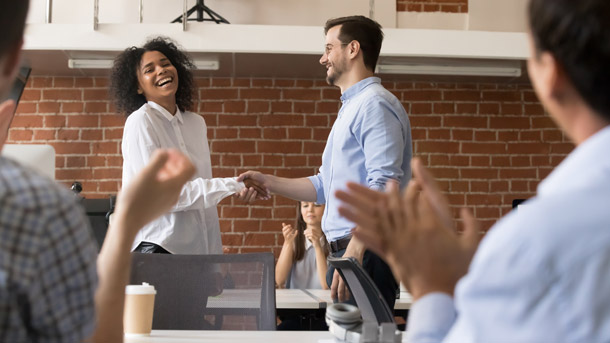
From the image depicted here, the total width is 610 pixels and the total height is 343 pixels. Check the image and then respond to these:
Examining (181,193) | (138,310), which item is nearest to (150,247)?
(181,193)

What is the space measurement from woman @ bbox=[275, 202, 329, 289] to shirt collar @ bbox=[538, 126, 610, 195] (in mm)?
3653

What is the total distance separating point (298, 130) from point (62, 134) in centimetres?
165

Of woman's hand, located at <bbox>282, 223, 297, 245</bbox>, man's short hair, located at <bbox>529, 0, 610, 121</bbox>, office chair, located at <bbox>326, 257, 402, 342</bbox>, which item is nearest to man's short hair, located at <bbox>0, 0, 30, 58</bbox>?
man's short hair, located at <bbox>529, 0, 610, 121</bbox>

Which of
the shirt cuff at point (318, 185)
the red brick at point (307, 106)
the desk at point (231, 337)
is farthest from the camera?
the red brick at point (307, 106)

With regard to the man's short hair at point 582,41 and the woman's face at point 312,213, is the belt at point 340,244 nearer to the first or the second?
the man's short hair at point 582,41

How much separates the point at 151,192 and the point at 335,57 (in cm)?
200

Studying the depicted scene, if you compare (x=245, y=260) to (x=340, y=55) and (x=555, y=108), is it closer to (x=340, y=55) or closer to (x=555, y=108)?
(x=340, y=55)

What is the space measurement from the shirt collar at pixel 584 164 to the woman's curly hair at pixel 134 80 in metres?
2.62

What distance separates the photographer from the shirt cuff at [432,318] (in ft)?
2.50

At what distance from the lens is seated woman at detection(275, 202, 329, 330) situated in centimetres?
429

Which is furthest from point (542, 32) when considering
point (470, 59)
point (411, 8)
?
point (411, 8)

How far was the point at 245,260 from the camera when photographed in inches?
82.3

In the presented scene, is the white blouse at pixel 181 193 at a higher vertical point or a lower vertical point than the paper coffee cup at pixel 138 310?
higher

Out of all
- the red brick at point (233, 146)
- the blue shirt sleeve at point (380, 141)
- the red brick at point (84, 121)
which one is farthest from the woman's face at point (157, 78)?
the red brick at point (84, 121)
